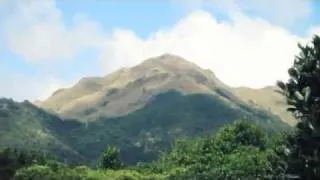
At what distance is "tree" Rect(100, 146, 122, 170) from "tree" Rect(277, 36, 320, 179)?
83972 millimetres

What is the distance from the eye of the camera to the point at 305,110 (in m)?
18.3

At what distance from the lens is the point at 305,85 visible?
18688 mm

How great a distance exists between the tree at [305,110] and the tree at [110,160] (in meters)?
84.0

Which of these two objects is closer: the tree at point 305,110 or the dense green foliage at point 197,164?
the tree at point 305,110

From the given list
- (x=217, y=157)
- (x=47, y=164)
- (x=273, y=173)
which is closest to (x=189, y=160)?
(x=217, y=157)

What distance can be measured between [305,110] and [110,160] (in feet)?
286

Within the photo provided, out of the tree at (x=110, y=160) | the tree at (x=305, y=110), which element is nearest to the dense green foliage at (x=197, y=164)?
the tree at (x=110, y=160)

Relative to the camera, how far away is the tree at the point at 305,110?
17812 mm

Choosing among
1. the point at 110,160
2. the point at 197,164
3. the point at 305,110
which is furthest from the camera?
the point at 110,160

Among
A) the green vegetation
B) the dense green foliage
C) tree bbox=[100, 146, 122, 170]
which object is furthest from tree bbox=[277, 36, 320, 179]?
tree bbox=[100, 146, 122, 170]

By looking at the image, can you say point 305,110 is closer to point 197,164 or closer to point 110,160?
point 197,164

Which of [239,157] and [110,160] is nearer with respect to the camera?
[239,157]

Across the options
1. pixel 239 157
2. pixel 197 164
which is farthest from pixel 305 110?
pixel 197 164

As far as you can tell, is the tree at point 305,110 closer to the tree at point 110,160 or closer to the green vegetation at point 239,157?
the green vegetation at point 239,157
